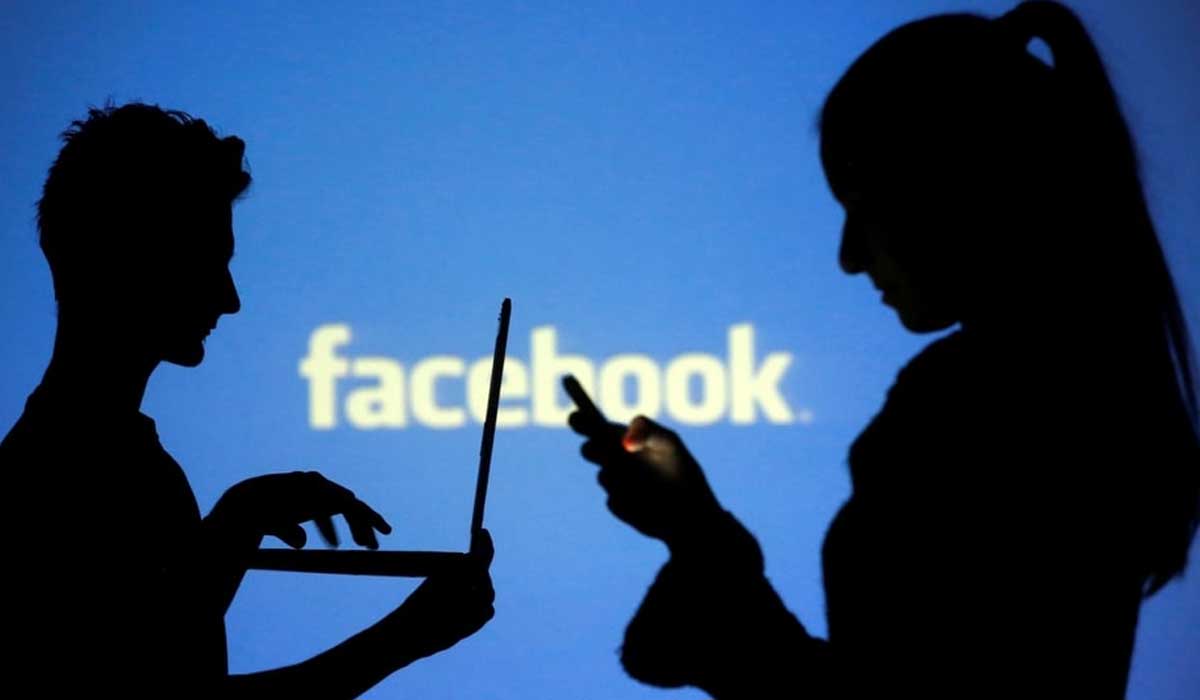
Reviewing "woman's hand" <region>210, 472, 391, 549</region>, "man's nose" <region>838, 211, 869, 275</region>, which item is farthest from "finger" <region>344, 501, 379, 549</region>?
"man's nose" <region>838, 211, 869, 275</region>

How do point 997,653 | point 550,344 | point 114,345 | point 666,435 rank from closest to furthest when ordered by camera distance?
point 997,653, point 666,435, point 114,345, point 550,344

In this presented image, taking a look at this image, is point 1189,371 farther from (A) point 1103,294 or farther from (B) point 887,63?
(B) point 887,63

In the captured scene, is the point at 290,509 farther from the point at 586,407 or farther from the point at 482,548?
the point at 586,407

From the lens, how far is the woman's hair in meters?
0.54

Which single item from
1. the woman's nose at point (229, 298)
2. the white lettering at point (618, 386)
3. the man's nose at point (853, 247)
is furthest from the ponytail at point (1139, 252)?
the white lettering at point (618, 386)

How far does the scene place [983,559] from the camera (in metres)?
0.51

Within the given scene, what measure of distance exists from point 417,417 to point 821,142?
1014mm

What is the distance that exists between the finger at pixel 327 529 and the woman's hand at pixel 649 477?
0.35 m

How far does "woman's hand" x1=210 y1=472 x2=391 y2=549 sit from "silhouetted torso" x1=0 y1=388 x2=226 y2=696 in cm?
4

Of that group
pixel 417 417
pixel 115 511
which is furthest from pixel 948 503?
pixel 417 417

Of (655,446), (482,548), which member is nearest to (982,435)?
(655,446)

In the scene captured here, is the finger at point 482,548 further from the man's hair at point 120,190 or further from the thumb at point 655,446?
the man's hair at point 120,190

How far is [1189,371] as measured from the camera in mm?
571

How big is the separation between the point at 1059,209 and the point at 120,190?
28.9 inches
